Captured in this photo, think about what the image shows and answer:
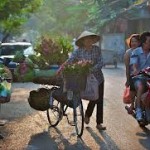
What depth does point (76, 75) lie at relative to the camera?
8.29 m

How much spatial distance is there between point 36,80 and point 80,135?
1562mm

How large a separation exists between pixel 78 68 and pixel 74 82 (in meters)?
0.25

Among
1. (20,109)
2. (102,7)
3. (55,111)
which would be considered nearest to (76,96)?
(55,111)

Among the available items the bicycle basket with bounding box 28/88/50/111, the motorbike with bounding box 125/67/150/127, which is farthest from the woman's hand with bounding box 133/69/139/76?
the bicycle basket with bounding box 28/88/50/111

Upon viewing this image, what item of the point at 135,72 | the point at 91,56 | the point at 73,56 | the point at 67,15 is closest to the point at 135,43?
the point at 135,72

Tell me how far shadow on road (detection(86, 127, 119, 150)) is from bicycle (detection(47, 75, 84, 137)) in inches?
12.6

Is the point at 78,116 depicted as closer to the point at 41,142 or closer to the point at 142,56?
the point at 41,142

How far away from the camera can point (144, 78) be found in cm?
879

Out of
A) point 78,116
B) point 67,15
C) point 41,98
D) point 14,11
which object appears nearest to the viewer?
point 78,116

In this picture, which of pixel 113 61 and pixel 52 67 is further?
pixel 113 61

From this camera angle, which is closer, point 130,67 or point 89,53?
point 89,53

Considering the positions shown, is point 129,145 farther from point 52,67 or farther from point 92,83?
point 52,67

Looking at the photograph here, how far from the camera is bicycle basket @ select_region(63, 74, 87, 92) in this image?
8.33 m

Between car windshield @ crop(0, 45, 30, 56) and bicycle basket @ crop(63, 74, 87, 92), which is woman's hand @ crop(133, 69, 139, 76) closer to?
bicycle basket @ crop(63, 74, 87, 92)
